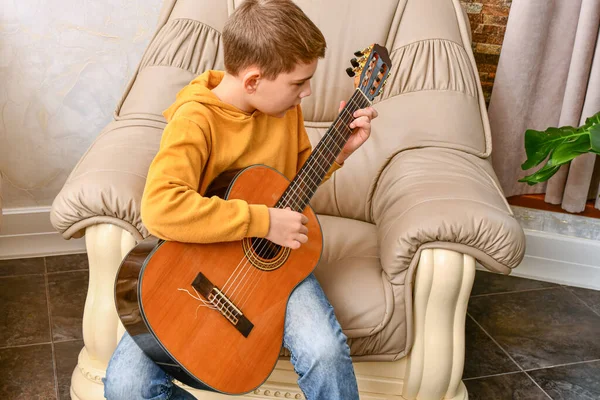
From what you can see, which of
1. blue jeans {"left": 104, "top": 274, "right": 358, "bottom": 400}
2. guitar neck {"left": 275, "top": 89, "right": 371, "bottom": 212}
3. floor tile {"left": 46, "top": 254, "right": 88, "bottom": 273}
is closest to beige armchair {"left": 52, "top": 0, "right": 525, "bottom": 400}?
blue jeans {"left": 104, "top": 274, "right": 358, "bottom": 400}

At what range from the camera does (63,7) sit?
7.80 feet

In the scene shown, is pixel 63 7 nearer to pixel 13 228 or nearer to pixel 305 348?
pixel 13 228

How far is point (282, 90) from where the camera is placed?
142 cm

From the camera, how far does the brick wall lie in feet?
8.40

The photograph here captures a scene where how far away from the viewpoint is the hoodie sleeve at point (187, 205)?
1.30m

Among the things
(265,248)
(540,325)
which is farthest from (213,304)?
(540,325)

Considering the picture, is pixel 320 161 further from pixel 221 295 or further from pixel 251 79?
pixel 221 295

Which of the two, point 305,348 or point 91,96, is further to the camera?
point 91,96

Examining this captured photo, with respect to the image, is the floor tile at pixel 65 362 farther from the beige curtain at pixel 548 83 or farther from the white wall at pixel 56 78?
the beige curtain at pixel 548 83

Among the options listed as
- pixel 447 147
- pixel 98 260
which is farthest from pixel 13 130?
pixel 447 147

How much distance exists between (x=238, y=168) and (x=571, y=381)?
134 centimetres

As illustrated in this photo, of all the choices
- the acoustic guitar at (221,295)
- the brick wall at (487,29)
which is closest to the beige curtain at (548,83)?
the brick wall at (487,29)

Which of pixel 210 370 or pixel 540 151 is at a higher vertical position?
pixel 540 151

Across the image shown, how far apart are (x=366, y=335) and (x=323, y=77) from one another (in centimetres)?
89
